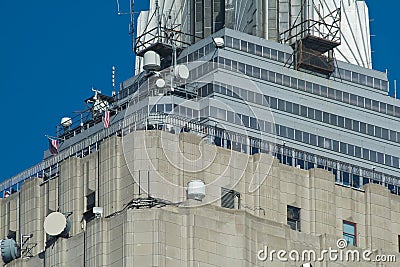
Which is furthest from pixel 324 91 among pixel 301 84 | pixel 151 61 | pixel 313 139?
pixel 151 61

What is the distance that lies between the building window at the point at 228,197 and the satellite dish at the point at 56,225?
11147mm

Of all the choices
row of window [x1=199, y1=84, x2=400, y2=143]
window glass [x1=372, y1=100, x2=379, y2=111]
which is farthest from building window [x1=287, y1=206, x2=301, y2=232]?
window glass [x1=372, y1=100, x2=379, y2=111]

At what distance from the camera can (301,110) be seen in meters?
169

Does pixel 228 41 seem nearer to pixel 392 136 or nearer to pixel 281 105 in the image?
pixel 281 105

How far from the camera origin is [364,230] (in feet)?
529

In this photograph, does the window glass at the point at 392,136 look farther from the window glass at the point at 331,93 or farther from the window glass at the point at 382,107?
the window glass at the point at 331,93

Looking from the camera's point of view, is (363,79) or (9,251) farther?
(363,79)

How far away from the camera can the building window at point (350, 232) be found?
526 feet

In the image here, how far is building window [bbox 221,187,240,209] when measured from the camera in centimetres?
15350

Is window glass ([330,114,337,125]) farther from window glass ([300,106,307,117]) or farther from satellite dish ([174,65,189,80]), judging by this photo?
satellite dish ([174,65,189,80])

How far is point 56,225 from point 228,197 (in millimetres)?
12085

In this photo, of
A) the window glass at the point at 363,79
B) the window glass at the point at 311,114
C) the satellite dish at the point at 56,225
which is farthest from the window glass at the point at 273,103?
the satellite dish at the point at 56,225

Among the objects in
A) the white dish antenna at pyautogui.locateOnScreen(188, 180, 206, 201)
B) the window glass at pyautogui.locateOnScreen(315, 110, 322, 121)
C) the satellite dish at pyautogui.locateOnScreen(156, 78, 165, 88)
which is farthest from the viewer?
the window glass at pyautogui.locateOnScreen(315, 110, 322, 121)

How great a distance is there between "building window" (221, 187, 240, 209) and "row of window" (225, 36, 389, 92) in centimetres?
1912
